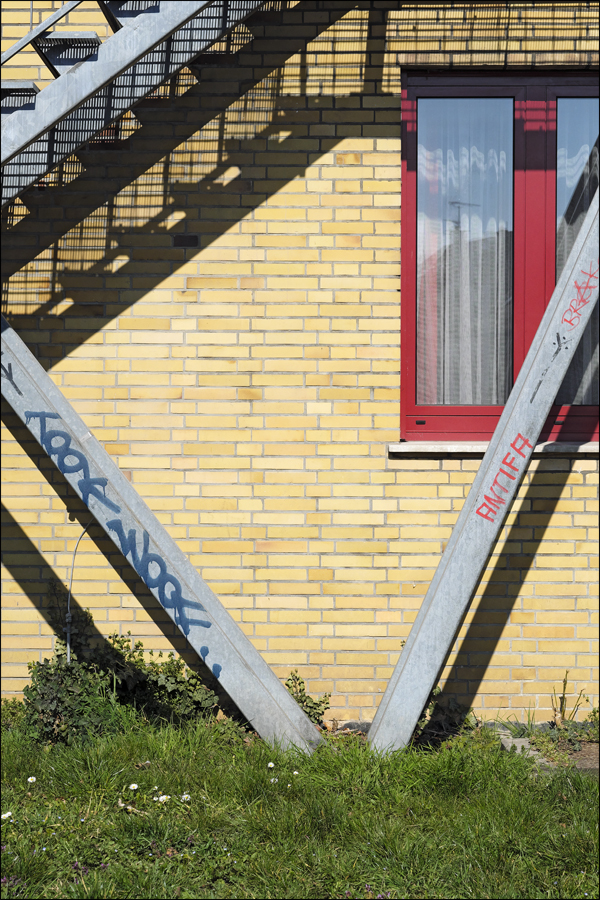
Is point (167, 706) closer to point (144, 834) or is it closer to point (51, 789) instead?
point (51, 789)

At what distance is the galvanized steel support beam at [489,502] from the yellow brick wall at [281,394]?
72 centimetres

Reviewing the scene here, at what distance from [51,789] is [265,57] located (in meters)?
4.07

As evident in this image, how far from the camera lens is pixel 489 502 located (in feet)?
10.5

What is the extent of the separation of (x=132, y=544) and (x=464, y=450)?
195 cm

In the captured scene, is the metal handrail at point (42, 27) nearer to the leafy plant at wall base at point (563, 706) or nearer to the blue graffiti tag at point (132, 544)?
the blue graffiti tag at point (132, 544)

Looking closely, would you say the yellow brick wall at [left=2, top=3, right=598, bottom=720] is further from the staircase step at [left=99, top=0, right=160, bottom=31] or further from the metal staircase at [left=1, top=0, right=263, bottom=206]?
the staircase step at [left=99, top=0, right=160, bottom=31]

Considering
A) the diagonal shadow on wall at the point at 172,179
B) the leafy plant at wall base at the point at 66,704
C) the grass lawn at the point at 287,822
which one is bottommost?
the grass lawn at the point at 287,822

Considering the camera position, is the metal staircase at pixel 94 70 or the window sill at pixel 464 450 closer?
the metal staircase at pixel 94 70

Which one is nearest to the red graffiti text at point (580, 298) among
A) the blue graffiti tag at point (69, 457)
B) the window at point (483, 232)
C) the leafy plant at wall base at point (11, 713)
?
the window at point (483, 232)

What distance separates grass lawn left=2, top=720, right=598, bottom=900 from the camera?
2484 millimetres

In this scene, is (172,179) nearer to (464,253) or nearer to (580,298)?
(464,253)

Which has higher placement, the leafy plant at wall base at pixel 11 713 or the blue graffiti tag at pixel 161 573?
the blue graffiti tag at pixel 161 573

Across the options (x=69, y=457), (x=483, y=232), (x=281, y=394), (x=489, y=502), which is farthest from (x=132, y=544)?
(x=483, y=232)

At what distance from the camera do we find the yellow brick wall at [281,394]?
3949 millimetres
